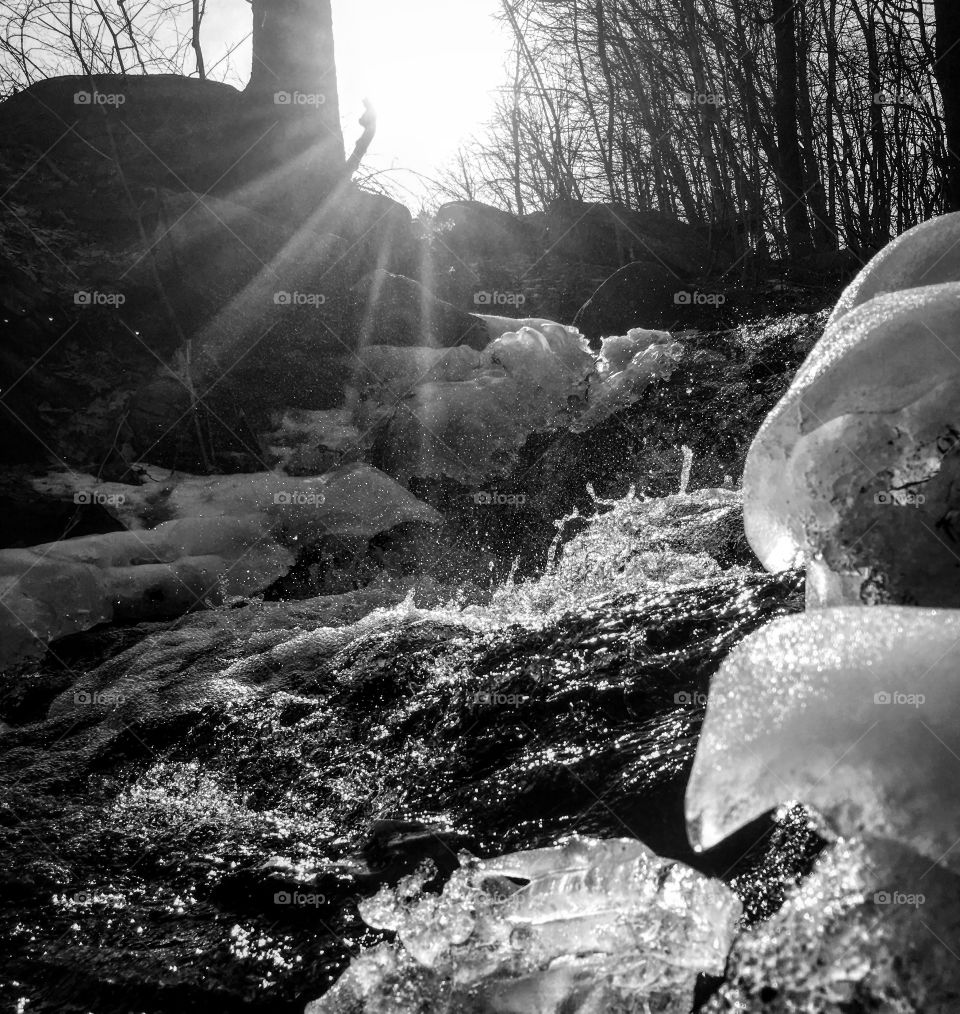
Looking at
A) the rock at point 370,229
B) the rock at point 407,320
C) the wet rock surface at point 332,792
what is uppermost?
the rock at point 370,229

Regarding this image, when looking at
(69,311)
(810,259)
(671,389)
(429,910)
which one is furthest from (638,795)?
(810,259)

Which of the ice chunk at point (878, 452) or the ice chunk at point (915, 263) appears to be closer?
the ice chunk at point (878, 452)

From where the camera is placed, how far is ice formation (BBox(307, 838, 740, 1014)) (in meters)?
1.19

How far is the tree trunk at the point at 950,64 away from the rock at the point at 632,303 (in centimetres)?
246

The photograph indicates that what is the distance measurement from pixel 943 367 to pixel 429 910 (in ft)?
4.02

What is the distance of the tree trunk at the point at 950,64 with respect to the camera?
630 centimetres

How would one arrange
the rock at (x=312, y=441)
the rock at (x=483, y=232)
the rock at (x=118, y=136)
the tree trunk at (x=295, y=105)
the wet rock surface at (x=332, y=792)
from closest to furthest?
the wet rock surface at (x=332, y=792) < the rock at (x=312, y=441) < the rock at (x=118, y=136) < the tree trunk at (x=295, y=105) < the rock at (x=483, y=232)

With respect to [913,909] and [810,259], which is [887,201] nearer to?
[810,259]

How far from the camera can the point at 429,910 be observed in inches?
57.9

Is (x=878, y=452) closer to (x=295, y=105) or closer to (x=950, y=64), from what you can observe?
(x=950, y=64)

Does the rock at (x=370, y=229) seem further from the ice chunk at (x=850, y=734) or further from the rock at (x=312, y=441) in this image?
the ice chunk at (x=850, y=734)

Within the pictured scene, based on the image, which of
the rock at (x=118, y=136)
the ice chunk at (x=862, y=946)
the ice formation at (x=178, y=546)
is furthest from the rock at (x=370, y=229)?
the ice chunk at (x=862, y=946)

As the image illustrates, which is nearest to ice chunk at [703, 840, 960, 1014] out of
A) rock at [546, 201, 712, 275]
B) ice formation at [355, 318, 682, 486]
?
ice formation at [355, 318, 682, 486]

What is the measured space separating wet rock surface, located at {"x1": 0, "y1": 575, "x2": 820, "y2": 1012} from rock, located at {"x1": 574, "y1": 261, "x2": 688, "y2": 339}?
18.4 ft
